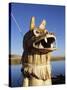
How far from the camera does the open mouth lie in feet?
7.20

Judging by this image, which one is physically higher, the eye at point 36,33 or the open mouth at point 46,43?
the eye at point 36,33

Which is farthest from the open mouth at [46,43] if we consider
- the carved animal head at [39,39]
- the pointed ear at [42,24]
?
the pointed ear at [42,24]

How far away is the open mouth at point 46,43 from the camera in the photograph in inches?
86.4

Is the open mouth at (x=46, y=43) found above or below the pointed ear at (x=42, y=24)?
below

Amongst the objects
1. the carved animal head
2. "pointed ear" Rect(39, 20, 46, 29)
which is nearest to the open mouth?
the carved animal head

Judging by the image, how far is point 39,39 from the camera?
86.6 inches

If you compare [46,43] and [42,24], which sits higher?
[42,24]

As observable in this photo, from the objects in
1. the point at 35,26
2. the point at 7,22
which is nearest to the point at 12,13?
the point at 7,22

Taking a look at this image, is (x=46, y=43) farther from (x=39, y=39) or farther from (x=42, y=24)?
(x=42, y=24)

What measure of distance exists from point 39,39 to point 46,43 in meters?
0.08

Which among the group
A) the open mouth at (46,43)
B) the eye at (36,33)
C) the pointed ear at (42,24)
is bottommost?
the open mouth at (46,43)

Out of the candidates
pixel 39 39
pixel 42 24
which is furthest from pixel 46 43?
pixel 42 24

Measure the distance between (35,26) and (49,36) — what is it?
0.17 m

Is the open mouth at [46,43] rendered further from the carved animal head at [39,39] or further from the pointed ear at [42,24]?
the pointed ear at [42,24]
